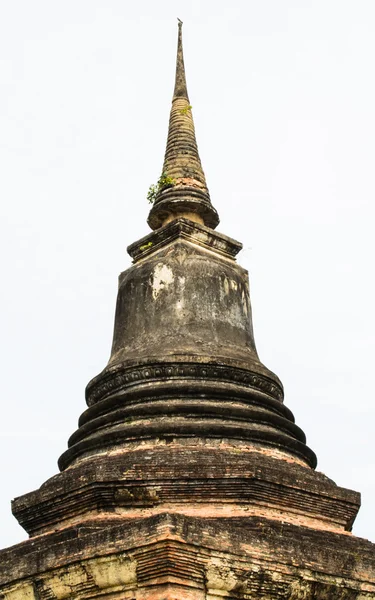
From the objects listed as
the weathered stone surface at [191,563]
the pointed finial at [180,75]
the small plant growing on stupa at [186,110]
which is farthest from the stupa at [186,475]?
the pointed finial at [180,75]

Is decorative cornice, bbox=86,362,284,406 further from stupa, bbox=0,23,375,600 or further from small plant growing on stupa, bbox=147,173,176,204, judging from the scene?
small plant growing on stupa, bbox=147,173,176,204

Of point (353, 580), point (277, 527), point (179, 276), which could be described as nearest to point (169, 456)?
point (277, 527)

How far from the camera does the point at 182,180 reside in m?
11.1

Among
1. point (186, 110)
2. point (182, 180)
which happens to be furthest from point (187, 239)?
point (186, 110)

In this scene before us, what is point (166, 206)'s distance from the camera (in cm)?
1075

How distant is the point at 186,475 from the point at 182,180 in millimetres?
4278

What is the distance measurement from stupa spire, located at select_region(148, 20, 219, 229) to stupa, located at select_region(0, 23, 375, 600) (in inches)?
1.3

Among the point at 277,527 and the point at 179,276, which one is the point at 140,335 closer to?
the point at 179,276

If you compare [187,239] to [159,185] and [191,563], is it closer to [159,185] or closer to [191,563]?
[159,185]

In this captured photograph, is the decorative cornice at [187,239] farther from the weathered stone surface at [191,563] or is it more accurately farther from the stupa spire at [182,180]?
the weathered stone surface at [191,563]

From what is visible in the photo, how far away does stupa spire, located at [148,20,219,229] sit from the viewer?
1077cm

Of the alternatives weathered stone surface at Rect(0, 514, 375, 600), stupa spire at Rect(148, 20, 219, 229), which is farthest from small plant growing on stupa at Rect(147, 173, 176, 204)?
weathered stone surface at Rect(0, 514, 375, 600)

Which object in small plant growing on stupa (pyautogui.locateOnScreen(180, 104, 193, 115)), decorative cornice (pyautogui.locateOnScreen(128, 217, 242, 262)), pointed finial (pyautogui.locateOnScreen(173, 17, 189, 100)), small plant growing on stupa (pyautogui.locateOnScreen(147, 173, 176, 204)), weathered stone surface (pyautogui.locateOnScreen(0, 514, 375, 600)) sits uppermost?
pointed finial (pyautogui.locateOnScreen(173, 17, 189, 100))

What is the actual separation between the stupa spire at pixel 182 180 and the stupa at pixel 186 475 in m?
0.03
